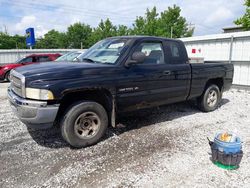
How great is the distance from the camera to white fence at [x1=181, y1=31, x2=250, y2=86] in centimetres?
893

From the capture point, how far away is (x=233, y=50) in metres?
9.34

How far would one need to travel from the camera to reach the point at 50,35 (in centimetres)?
5803

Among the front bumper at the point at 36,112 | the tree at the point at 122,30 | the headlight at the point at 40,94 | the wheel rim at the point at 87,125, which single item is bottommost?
the wheel rim at the point at 87,125

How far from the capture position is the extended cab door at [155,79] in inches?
158

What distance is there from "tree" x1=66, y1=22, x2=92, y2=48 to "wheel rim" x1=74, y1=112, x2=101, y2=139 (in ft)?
147

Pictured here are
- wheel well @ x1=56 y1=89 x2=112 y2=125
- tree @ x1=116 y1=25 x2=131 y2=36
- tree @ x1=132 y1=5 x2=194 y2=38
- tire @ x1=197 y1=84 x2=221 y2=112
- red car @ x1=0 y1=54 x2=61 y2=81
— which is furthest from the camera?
tree @ x1=116 y1=25 x2=131 y2=36

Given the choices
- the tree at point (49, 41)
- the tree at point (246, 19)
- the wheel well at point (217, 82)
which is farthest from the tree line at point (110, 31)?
the wheel well at point (217, 82)

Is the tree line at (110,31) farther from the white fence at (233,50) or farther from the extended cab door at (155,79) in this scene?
the extended cab door at (155,79)

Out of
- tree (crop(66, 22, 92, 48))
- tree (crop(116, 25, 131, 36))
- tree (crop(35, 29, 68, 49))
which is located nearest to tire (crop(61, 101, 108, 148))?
tree (crop(116, 25, 131, 36))

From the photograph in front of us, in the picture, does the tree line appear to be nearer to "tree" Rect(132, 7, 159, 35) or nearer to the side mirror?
"tree" Rect(132, 7, 159, 35)

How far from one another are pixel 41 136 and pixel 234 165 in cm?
341

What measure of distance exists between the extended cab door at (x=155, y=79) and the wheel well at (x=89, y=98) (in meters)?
0.21

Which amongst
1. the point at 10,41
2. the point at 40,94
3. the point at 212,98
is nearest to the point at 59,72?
the point at 40,94

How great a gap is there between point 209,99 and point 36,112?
453 centimetres
